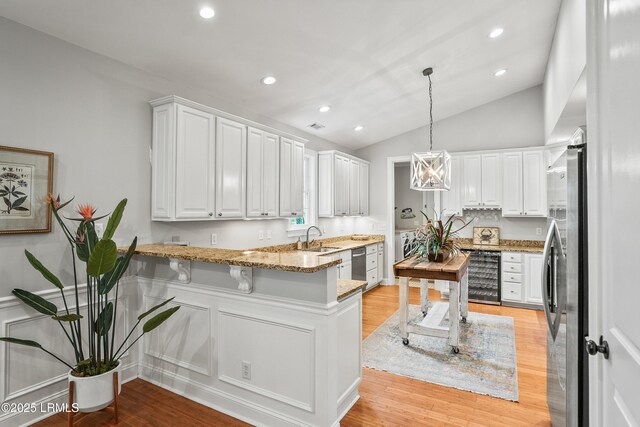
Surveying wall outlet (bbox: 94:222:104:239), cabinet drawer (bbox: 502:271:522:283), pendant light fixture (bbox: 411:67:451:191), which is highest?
pendant light fixture (bbox: 411:67:451:191)

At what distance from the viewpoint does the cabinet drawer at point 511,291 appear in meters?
5.20

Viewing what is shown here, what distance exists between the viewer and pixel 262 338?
2322 mm

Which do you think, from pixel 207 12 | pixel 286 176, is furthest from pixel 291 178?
pixel 207 12

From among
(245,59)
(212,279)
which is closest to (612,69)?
(212,279)

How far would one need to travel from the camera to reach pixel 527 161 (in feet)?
17.6

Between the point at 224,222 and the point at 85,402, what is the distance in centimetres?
200

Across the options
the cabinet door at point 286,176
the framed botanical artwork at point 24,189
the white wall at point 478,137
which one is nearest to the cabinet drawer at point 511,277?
the white wall at point 478,137

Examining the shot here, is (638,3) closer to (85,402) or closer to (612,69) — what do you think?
(612,69)

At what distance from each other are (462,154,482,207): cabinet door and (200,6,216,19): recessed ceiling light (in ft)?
15.6

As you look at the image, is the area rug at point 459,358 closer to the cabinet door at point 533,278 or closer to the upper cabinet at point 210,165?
the cabinet door at point 533,278

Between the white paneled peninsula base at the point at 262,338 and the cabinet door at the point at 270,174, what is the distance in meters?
1.41

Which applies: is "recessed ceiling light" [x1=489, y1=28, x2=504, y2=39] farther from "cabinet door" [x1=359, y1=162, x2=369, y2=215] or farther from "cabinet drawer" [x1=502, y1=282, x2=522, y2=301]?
"cabinet drawer" [x1=502, y1=282, x2=522, y2=301]

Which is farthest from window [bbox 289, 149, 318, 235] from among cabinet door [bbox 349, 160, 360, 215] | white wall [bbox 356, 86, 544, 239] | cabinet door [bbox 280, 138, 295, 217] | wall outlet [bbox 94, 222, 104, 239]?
wall outlet [bbox 94, 222, 104, 239]

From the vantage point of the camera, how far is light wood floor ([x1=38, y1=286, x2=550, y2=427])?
235 cm
